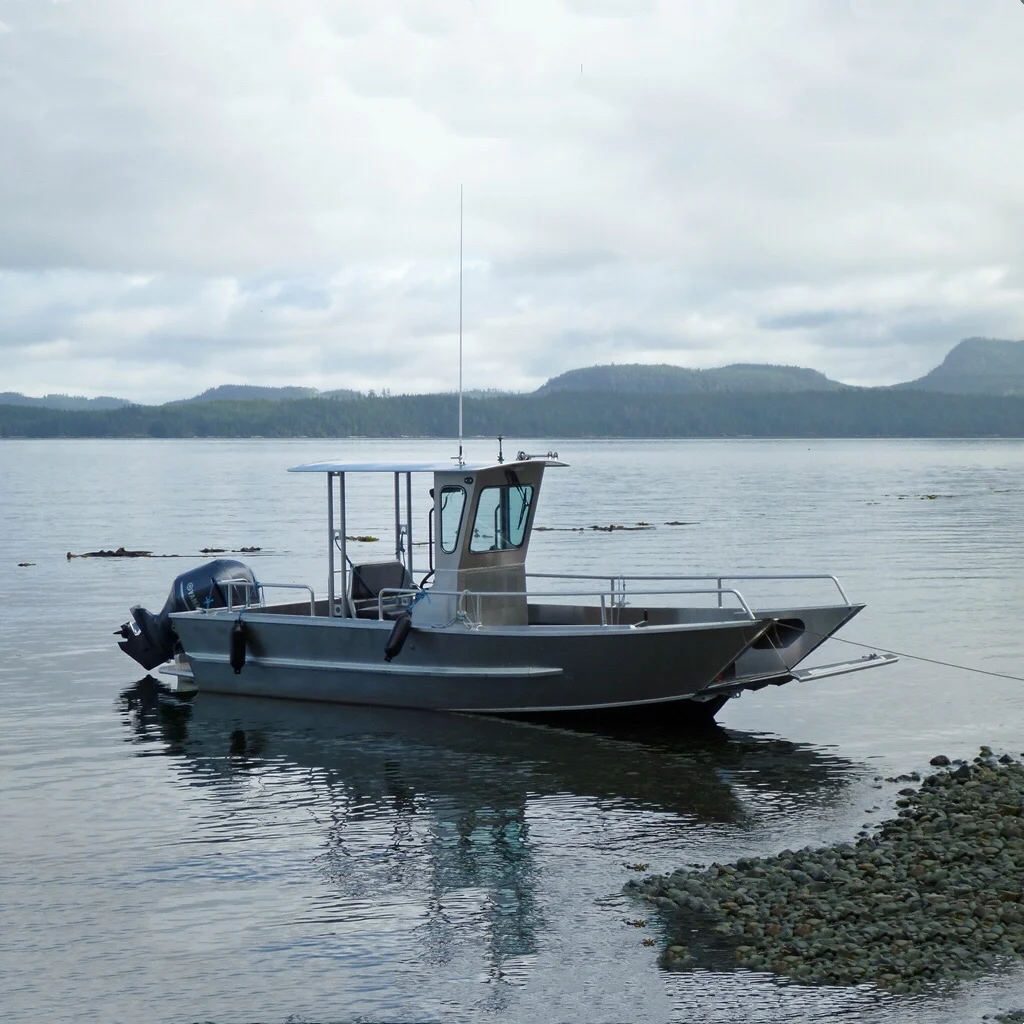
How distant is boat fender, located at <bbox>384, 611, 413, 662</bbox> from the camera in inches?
677

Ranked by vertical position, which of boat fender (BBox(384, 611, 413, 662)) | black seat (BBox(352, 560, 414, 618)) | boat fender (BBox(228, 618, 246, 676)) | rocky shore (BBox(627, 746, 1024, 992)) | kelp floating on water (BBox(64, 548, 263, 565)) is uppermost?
black seat (BBox(352, 560, 414, 618))

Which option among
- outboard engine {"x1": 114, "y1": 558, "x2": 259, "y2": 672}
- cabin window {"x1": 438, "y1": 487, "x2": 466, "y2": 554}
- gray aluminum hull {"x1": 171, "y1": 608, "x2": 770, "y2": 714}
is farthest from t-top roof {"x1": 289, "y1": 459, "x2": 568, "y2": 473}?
outboard engine {"x1": 114, "y1": 558, "x2": 259, "y2": 672}

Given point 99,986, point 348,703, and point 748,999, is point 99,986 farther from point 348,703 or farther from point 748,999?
point 348,703

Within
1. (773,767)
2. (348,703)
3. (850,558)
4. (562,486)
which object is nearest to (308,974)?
(773,767)

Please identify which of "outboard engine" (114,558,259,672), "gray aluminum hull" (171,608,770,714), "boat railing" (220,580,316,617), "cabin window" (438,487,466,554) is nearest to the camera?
"gray aluminum hull" (171,608,770,714)

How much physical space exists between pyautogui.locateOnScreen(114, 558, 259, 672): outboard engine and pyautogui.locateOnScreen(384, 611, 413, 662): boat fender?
3.47m

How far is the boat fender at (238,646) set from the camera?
18.8 metres

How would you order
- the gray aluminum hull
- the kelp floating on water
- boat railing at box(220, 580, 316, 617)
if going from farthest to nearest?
the kelp floating on water, boat railing at box(220, 580, 316, 617), the gray aluminum hull

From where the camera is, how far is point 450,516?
17438mm

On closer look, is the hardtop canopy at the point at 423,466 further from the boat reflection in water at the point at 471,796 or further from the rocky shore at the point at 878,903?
the rocky shore at the point at 878,903

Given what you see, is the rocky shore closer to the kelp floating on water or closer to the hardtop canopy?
the hardtop canopy

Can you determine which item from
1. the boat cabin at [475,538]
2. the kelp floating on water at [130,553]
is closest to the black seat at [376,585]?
the boat cabin at [475,538]

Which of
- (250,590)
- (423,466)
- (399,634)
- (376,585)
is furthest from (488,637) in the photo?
(250,590)

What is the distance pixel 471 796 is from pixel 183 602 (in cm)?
800
